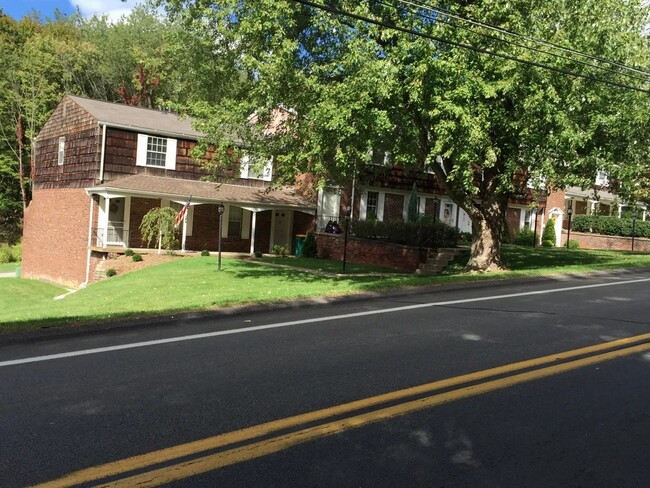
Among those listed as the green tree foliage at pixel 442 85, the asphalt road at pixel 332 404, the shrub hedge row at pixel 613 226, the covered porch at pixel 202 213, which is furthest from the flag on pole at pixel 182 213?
the shrub hedge row at pixel 613 226

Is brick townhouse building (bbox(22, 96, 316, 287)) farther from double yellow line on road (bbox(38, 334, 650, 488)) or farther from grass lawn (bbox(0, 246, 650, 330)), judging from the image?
double yellow line on road (bbox(38, 334, 650, 488))

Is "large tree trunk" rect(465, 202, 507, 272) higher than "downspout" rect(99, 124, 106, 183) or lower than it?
lower

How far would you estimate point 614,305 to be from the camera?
386 inches

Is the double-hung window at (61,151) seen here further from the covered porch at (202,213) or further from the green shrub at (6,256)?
the green shrub at (6,256)

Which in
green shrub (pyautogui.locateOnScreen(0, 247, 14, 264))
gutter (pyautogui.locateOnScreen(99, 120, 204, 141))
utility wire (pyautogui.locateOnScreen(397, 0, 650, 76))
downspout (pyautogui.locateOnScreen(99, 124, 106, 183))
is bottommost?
green shrub (pyautogui.locateOnScreen(0, 247, 14, 264))

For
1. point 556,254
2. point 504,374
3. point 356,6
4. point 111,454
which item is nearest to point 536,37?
point 356,6

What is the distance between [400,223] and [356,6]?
36.7ft

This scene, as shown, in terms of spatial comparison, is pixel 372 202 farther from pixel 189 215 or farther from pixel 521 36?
pixel 521 36

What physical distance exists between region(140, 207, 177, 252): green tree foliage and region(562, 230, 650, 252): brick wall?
24565 mm

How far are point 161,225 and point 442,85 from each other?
49.7ft

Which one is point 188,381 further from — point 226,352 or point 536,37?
point 536,37

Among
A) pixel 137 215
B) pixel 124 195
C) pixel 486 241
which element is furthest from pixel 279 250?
pixel 486 241

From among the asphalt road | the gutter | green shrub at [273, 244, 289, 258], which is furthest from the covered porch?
the asphalt road

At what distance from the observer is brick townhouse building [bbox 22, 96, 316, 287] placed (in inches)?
1011
